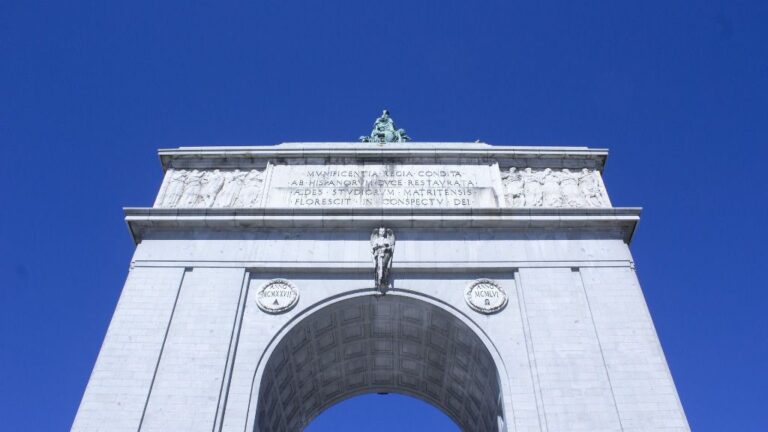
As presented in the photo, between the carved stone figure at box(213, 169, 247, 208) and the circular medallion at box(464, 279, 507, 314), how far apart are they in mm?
8818

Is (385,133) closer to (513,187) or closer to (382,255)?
(513,187)

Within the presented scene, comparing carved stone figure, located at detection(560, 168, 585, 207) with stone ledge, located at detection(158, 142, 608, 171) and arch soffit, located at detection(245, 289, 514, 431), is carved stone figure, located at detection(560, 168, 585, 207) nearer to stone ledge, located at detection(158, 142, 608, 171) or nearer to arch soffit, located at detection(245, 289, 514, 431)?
stone ledge, located at detection(158, 142, 608, 171)

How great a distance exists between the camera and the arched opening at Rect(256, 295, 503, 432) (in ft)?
71.5

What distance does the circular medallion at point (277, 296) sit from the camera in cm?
2156

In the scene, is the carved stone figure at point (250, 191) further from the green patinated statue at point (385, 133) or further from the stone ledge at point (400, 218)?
the green patinated statue at point (385, 133)

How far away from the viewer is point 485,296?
71.3 feet

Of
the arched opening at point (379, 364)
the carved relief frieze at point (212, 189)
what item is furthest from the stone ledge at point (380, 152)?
the arched opening at point (379, 364)

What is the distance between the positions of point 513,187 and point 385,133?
20.0 ft

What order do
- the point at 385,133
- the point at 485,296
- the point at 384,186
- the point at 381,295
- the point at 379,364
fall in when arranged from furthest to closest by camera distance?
1. the point at 385,133
2. the point at 379,364
3. the point at 384,186
4. the point at 381,295
5. the point at 485,296

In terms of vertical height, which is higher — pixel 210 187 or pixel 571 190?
pixel 210 187

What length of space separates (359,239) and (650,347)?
9497 millimetres

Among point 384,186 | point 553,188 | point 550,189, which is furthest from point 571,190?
point 384,186

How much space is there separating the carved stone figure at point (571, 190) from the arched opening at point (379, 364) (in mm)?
6148

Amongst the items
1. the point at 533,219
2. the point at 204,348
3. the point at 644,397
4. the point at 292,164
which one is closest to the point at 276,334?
the point at 204,348
